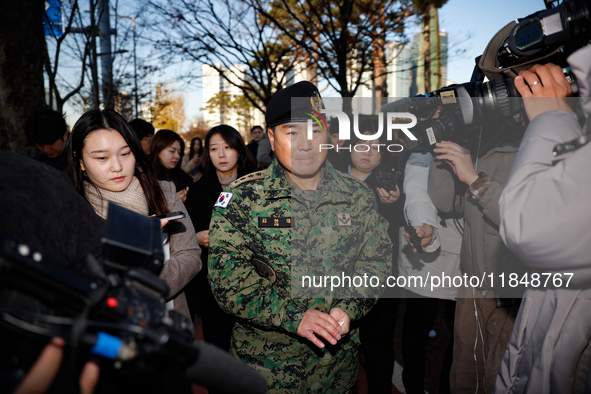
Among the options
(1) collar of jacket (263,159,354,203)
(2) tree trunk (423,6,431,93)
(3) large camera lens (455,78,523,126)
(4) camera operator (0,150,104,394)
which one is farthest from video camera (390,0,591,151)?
(2) tree trunk (423,6,431,93)

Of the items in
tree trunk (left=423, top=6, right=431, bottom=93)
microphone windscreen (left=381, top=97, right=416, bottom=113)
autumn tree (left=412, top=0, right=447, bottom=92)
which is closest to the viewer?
microphone windscreen (left=381, top=97, right=416, bottom=113)

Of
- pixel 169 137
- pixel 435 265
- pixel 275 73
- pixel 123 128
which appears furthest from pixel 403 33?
pixel 123 128

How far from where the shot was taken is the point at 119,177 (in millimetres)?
2020

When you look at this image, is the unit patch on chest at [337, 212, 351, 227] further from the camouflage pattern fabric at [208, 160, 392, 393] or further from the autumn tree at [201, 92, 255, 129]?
the autumn tree at [201, 92, 255, 129]

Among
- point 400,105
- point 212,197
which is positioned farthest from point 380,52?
point 400,105

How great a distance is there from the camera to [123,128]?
2.03 meters

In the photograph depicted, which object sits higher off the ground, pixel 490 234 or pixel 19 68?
pixel 19 68

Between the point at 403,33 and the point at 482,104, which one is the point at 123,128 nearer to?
the point at 482,104

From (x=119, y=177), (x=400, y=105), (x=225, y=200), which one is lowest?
(x=225, y=200)

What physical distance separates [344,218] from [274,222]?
38 cm

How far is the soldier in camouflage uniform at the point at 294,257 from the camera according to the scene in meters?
→ 1.82

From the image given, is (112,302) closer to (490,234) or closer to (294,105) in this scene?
(294,105)

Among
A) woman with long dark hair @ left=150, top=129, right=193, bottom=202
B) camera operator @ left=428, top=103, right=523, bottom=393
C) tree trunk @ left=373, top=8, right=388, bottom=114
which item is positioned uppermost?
tree trunk @ left=373, top=8, right=388, bottom=114

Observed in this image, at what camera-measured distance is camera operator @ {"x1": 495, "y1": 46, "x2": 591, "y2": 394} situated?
43.9 inches
